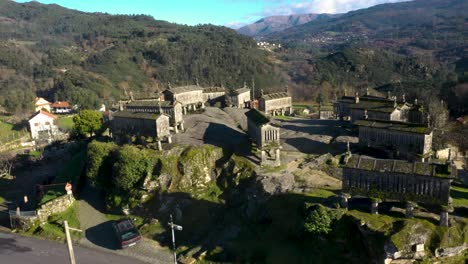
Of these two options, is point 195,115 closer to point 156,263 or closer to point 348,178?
point 156,263

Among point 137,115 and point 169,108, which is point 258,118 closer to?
point 169,108

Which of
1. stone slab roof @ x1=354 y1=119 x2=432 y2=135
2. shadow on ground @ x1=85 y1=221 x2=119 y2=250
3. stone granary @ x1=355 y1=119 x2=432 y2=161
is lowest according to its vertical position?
shadow on ground @ x1=85 y1=221 x2=119 y2=250

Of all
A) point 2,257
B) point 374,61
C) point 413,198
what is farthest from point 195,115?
point 374,61

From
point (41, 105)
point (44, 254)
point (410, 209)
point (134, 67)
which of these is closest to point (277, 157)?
point (410, 209)

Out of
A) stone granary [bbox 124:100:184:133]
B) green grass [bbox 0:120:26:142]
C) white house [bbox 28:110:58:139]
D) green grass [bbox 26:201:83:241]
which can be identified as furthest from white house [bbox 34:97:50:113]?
green grass [bbox 26:201:83:241]

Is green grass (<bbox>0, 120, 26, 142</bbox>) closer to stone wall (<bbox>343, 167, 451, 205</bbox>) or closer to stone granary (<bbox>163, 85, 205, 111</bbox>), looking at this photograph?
stone granary (<bbox>163, 85, 205, 111</bbox>)

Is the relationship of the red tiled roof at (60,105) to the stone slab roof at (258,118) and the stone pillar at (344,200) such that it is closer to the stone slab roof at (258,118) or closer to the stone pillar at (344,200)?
the stone slab roof at (258,118)
